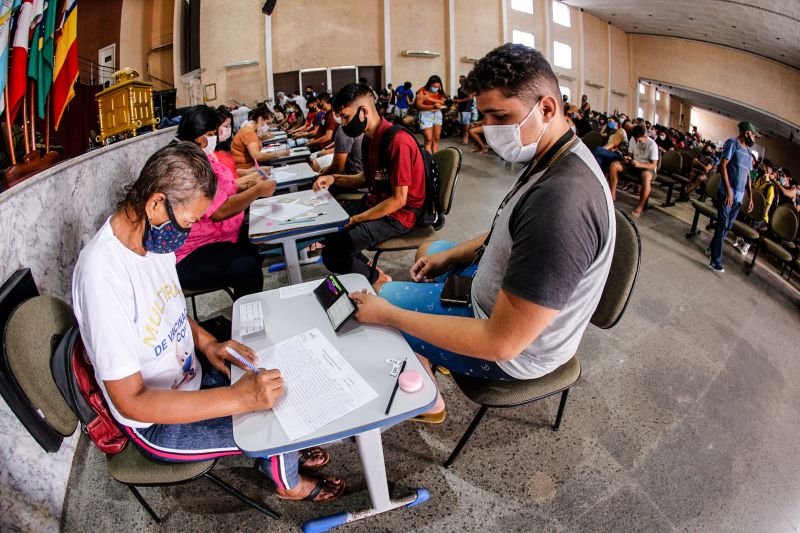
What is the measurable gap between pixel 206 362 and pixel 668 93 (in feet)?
91.0

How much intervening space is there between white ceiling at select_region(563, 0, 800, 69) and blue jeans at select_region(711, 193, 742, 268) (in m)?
10.1

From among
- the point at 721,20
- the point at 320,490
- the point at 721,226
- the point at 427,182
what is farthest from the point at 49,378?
the point at 721,20

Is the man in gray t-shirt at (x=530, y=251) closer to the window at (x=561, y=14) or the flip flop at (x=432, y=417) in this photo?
the flip flop at (x=432, y=417)

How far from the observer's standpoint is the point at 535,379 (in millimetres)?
1273

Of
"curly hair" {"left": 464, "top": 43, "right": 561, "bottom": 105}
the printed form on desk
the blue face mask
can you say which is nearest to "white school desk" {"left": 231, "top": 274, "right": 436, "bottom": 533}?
the printed form on desk

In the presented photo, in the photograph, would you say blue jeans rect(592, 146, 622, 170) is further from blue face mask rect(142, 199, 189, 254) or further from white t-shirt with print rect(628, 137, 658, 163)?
blue face mask rect(142, 199, 189, 254)

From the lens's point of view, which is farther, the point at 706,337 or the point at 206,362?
the point at 706,337

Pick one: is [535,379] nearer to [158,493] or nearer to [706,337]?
[158,493]

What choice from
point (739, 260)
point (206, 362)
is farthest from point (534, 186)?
point (739, 260)

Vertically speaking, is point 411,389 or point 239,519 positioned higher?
point 411,389

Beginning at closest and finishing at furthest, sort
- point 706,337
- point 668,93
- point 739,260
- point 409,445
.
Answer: point 409,445 < point 706,337 < point 739,260 < point 668,93

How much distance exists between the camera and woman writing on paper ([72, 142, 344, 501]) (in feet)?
2.75

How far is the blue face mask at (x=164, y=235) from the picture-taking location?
98cm

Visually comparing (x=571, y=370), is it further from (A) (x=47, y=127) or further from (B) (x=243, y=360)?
(A) (x=47, y=127)
